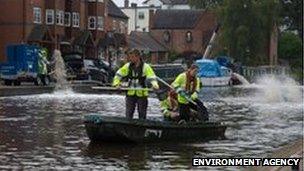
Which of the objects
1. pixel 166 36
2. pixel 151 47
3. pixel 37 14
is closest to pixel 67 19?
pixel 37 14

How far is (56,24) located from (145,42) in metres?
34.0

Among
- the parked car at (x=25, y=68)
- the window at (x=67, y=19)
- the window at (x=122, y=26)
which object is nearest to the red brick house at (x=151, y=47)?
the window at (x=122, y=26)

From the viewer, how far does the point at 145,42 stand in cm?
10375

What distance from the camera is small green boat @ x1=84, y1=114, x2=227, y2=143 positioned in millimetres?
16750

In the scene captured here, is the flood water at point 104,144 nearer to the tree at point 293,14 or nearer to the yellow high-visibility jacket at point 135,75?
the yellow high-visibility jacket at point 135,75

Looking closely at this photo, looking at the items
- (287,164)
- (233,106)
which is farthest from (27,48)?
(287,164)

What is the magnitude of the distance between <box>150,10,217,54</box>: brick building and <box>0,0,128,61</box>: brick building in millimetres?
28364

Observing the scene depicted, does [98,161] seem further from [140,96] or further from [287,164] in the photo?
[287,164]

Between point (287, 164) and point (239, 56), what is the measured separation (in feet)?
248

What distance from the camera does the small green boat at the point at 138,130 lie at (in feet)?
55.0

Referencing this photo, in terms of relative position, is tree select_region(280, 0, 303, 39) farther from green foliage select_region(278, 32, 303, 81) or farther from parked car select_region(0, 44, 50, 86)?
parked car select_region(0, 44, 50, 86)

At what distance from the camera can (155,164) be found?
48.1 feet

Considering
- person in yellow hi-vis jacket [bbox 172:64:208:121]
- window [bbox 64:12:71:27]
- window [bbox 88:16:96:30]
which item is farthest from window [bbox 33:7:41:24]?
person in yellow hi-vis jacket [bbox 172:64:208:121]

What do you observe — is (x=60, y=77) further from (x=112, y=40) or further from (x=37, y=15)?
(x=112, y=40)
